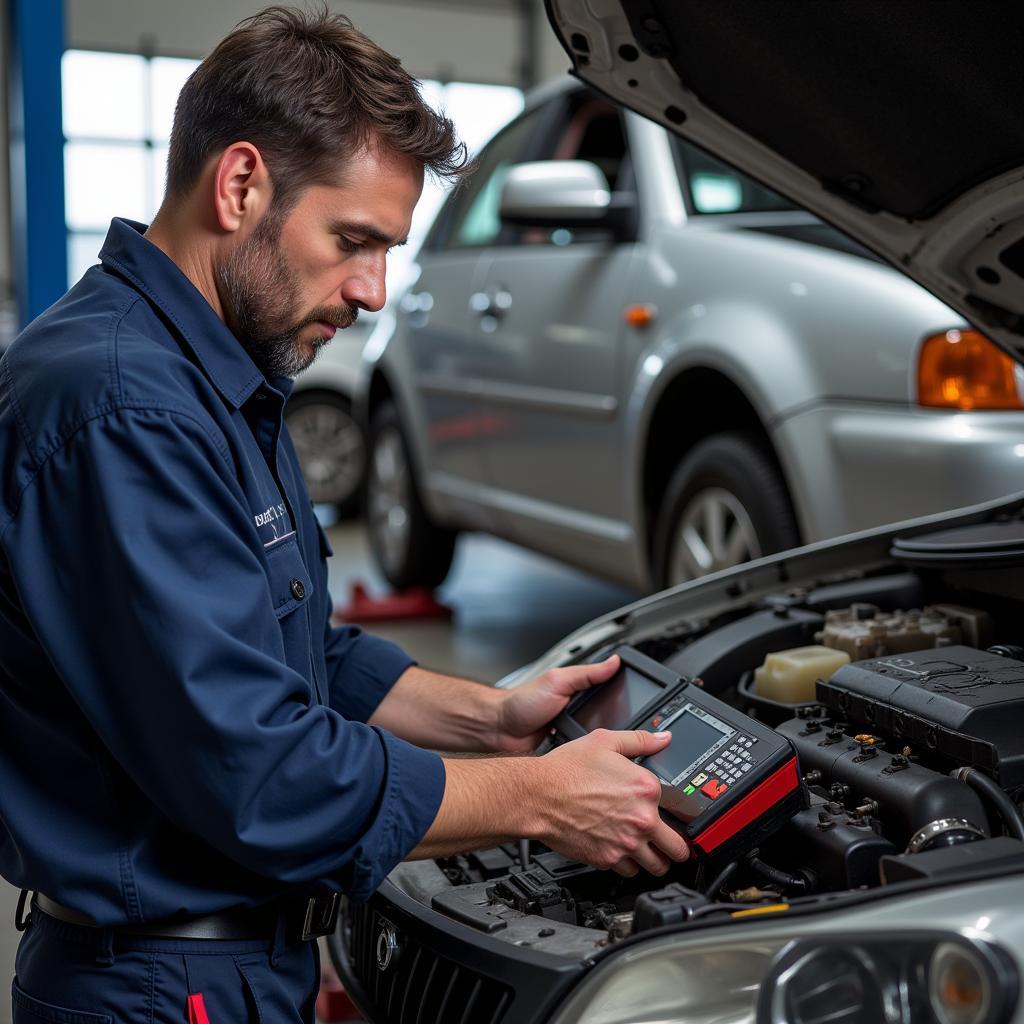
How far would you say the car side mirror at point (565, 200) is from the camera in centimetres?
339

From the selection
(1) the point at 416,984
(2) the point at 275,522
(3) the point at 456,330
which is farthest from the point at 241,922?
(3) the point at 456,330

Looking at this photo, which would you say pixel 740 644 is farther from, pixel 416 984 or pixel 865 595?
pixel 416 984

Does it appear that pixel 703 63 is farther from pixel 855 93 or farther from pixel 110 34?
pixel 110 34

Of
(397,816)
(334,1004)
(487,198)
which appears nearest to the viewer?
(397,816)

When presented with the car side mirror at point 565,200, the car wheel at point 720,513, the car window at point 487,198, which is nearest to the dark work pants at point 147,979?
the car wheel at point 720,513

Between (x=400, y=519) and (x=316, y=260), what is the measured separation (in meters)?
3.70

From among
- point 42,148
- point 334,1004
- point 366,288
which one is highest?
point 42,148

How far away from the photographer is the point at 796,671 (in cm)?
168

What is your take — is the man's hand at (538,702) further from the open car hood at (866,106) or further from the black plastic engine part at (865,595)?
the open car hood at (866,106)

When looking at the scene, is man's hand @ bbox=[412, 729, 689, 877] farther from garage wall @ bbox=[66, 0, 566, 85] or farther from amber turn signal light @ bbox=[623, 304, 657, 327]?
garage wall @ bbox=[66, 0, 566, 85]

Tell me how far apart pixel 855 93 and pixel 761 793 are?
882mm

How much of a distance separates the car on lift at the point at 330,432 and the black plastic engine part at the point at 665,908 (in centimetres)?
637

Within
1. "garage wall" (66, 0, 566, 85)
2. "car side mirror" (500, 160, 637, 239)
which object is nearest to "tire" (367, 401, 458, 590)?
"car side mirror" (500, 160, 637, 239)

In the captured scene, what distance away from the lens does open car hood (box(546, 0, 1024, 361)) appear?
1.53 metres
